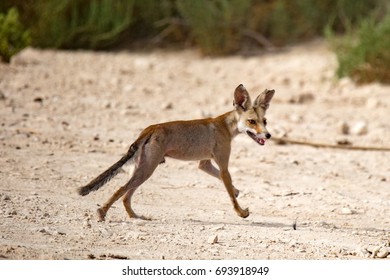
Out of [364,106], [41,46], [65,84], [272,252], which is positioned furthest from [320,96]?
[272,252]

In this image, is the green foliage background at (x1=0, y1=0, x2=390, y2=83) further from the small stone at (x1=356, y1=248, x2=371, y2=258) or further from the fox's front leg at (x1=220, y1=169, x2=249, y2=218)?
the small stone at (x1=356, y1=248, x2=371, y2=258)

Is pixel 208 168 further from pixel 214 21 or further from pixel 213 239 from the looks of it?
pixel 214 21

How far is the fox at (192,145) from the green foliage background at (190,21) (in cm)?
630

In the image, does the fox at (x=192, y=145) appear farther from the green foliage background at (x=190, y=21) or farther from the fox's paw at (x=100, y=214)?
the green foliage background at (x=190, y=21)

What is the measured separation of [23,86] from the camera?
11375 mm

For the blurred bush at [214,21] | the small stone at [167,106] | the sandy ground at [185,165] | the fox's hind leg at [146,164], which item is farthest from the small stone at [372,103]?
the fox's hind leg at [146,164]

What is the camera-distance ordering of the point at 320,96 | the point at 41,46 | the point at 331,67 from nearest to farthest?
the point at 320,96
the point at 331,67
the point at 41,46

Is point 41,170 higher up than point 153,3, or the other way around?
point 153,3

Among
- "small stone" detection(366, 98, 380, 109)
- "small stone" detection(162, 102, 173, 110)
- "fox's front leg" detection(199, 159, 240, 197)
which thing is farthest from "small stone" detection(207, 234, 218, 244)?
"small stone" detection(366, 98, 380, 109)

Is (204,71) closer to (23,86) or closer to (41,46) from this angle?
(41,46)

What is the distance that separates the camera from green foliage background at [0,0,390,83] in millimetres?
14438

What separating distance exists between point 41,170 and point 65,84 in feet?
13.5

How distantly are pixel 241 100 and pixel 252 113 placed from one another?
161 mm

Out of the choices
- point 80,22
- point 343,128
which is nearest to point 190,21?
point 80,22
